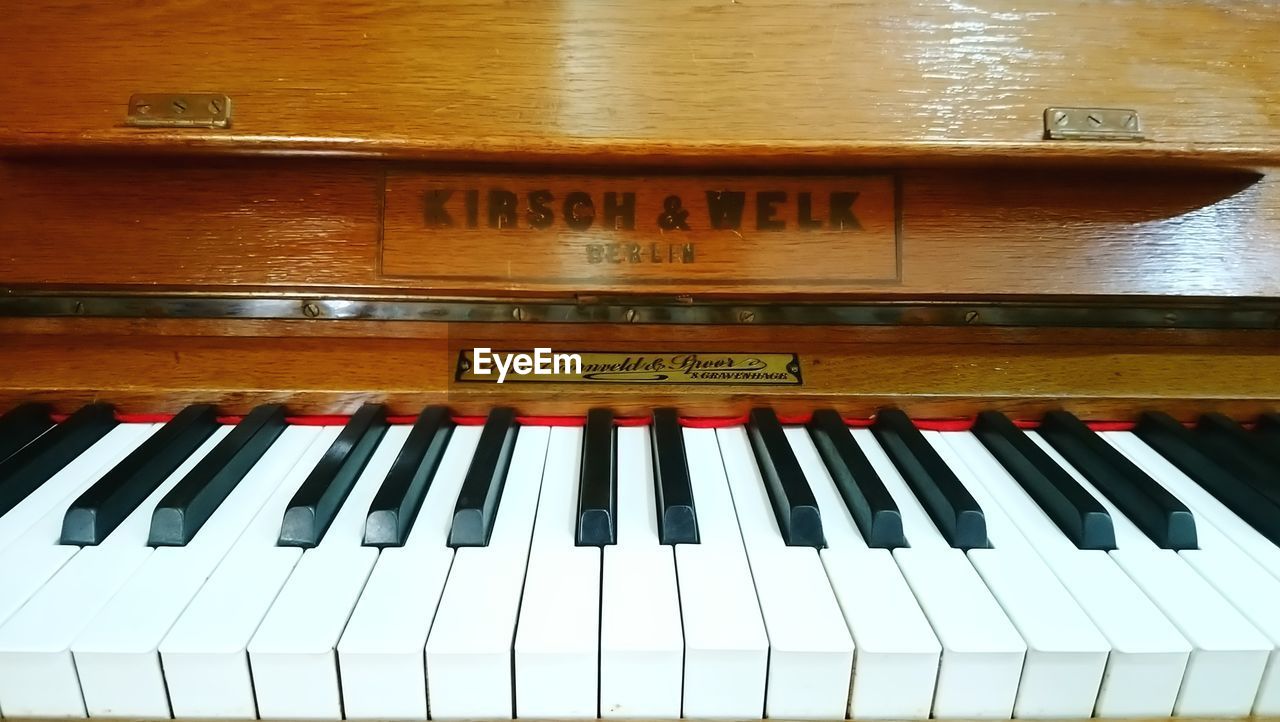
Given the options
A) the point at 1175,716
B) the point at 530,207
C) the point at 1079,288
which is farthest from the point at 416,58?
the point at 1175,716

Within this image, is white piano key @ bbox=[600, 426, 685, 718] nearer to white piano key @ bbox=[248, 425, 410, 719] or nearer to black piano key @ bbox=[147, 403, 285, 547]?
white piano key @ bbox=[248, 425, 410, 719]

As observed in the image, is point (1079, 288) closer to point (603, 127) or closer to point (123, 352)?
Answer: point (603, 127)

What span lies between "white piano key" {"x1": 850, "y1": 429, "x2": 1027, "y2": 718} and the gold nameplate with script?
0.39 meters

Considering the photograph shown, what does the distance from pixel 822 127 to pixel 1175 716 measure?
30.5 inches

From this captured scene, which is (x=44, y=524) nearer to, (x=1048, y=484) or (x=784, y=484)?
(x=784, y=484)

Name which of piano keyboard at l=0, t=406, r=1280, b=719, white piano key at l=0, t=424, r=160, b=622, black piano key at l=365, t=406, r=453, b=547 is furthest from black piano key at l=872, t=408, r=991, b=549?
white piano key at l=0, t=424, r=160, b=622

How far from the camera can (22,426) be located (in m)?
1.05

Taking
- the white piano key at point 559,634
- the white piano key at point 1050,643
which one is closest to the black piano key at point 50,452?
the white piano key at point 559,634

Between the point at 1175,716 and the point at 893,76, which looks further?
the point at 893,76

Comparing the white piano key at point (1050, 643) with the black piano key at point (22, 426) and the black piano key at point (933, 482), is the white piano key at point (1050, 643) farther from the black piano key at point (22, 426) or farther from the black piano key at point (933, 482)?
the black piano key at point (22, 426)

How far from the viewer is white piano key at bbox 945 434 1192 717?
702 mm

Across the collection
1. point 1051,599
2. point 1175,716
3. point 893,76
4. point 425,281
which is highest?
point 893,76

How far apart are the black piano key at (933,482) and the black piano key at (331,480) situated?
710 millimetres

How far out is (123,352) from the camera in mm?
1113
